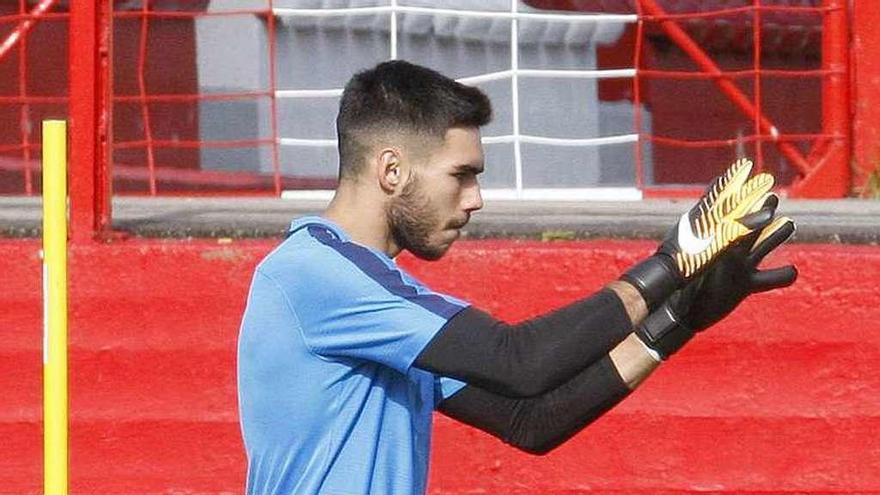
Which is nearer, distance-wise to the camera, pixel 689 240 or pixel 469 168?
pixel 689 240

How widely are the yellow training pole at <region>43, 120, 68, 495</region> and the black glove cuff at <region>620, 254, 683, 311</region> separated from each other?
1306 millimetres

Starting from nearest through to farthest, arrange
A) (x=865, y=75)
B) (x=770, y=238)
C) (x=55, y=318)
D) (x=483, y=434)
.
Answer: (x=770, y=238), (x=55, y=318), (x=483, y=434), (x=865, y=75)

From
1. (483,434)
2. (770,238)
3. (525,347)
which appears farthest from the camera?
(483,434)

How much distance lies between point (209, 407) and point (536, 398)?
7.31ft

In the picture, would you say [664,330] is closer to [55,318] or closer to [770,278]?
[770,278]

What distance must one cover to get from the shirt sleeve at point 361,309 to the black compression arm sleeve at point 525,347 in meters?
0.03

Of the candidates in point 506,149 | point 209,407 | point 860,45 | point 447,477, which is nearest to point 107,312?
point 209,407

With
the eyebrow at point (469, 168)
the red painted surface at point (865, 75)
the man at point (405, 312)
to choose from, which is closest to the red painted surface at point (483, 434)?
the red painted surface at point (865, 75)

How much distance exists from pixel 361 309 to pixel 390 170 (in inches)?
11.4

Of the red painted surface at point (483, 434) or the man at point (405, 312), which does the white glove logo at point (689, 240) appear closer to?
the man at point (405, 312)

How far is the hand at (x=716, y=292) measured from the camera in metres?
3.41

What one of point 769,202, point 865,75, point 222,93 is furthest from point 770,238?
point 222,93

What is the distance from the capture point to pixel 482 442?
5.49m

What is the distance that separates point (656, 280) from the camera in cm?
333
